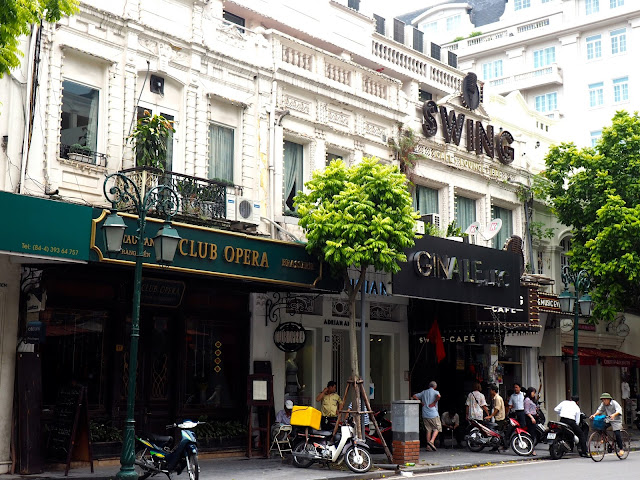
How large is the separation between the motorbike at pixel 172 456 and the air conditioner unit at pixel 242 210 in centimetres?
529

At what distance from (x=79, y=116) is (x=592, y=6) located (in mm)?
37180

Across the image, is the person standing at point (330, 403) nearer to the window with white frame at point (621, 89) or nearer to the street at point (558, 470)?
the street at point (558, 470)

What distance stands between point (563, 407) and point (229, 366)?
8232 millimetres

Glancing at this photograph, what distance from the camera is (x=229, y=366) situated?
61.9ft

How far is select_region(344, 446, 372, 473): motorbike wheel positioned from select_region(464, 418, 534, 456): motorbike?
17.9ft

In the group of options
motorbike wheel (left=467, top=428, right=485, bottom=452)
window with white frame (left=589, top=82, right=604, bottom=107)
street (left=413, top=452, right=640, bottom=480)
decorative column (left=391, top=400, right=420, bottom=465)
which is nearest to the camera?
street (left=413, top=452, right=640, bottom=480)

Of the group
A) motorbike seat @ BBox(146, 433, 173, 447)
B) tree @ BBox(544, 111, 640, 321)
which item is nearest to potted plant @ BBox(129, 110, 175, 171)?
motorbike seat @ BBox(146, 433, 173, 447)

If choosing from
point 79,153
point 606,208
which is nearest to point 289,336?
point 79,153

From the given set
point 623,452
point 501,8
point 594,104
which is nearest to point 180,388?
point 623,452

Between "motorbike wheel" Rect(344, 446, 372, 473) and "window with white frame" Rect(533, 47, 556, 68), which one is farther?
"window with white frame" Rect(533, 47, 556, 68)

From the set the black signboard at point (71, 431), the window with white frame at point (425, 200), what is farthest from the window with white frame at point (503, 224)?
the black signboard at point (71, 431)

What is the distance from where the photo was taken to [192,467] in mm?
13484

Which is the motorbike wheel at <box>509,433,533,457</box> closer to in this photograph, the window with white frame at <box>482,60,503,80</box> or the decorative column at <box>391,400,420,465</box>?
the decorative column at <box>391,400,420,465</box>

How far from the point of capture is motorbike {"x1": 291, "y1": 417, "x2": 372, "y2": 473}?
16.0 meters
